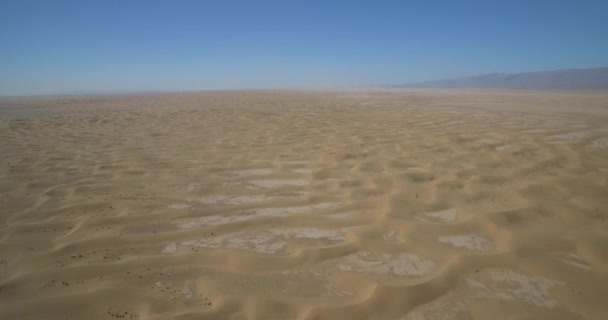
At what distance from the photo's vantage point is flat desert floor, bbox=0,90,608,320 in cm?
158

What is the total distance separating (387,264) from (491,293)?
55cm

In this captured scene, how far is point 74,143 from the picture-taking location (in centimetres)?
554

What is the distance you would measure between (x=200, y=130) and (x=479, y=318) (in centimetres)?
644

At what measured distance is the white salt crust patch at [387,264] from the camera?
71.7 inches

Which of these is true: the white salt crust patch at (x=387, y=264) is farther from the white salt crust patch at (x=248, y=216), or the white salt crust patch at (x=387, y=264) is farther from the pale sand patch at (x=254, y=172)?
the pale sand patch at (x=254, y=172)

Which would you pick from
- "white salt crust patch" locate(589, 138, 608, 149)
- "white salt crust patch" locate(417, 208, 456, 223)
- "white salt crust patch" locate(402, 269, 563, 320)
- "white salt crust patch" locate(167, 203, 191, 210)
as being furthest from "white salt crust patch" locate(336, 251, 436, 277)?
"white salt crust patch" locate(589, 138, 608, 149)

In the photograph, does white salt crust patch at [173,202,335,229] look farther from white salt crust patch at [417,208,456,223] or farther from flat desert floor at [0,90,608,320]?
white salt crust patch at [417,208,456,223]

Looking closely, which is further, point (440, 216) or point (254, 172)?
point (254, 172)

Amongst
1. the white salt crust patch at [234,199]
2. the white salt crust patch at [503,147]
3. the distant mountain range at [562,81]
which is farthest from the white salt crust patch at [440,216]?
the distant mountain range at [562,81]

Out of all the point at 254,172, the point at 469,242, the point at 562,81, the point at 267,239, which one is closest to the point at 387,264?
the point at 469,242

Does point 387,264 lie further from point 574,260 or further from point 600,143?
point 600,143

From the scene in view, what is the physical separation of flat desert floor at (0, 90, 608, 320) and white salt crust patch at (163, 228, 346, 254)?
Answer: 0.01 m

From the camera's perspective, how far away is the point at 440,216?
2.50 metres

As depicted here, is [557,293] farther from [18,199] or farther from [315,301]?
[18,199]
